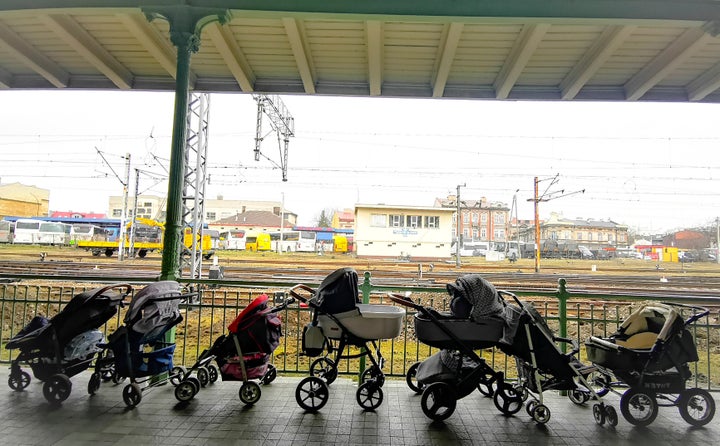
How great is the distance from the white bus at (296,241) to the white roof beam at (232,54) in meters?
37.0

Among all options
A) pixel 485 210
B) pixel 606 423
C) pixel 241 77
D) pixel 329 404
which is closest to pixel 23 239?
pixel 241 77

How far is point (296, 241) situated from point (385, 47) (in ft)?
126

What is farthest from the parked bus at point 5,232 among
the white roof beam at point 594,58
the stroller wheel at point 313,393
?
the white roof beam at point 594,58

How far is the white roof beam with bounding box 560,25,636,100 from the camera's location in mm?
4113

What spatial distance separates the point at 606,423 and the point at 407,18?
426 cm

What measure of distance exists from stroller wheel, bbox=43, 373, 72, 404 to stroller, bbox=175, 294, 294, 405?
40.6 inches

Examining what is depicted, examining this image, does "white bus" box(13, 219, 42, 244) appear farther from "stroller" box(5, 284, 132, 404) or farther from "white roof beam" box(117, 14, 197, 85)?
"stroller" box(5, 284, 132, 404)

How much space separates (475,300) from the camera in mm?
3248

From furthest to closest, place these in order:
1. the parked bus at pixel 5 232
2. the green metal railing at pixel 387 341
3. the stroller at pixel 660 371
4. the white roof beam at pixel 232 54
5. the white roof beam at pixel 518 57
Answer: the parked bus at pixel 5 232 → the white roof beam at pixel 232 54 → the green metal railing at pixel 387 341 → the white roof beam at pixel 518 57 → the stroller at pixel 660 371

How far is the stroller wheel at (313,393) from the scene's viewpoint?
345 cm

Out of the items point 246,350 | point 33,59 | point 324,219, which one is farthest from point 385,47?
point 324,219

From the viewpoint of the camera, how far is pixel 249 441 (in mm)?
2908

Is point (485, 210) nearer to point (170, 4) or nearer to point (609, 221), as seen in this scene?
point (609, 221)

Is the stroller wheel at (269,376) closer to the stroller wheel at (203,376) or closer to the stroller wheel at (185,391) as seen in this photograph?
the stroller wheel at (203,376)
